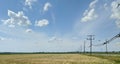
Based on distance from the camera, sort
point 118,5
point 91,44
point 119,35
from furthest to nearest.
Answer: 1. point 91,44
2. point 119,35
3. point 118,5

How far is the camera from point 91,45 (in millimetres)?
112562

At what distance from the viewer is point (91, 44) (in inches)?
4427

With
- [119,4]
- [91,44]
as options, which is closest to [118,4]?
[119,4]

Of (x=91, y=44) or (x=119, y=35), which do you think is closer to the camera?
(x=119, y=35)

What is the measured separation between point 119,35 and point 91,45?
8342cm

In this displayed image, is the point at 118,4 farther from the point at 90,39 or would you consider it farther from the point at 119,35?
the point at 90,39

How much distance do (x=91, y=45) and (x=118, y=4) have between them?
87.8m

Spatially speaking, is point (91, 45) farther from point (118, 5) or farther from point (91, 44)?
point (118, 5)

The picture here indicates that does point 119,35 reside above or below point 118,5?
below

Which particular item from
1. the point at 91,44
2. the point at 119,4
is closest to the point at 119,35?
the point at 119,4

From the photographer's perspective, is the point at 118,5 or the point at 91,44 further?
the point at 91,44

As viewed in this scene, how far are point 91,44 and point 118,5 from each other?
288 feet

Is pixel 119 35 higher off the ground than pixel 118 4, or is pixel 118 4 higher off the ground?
pixel 118 4

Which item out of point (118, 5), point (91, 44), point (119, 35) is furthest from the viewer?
point (91, 44)
